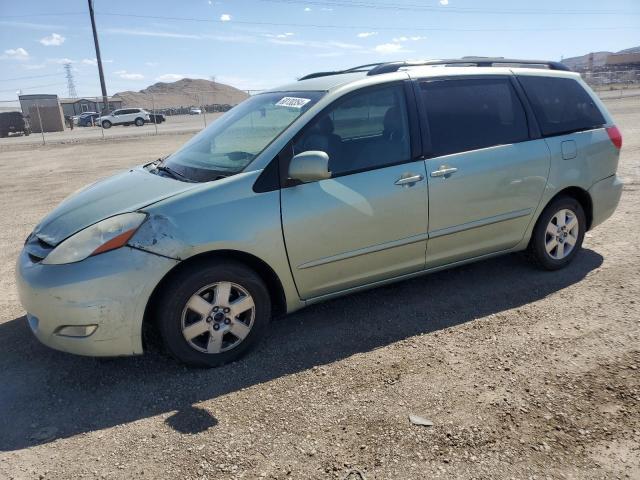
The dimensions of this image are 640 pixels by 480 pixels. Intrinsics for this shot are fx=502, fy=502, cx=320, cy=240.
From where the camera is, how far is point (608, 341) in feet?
11.1

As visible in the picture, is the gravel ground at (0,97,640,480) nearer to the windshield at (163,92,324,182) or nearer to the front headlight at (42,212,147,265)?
the front headlight at (42,212,147,265)

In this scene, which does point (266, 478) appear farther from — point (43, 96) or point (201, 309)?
point (43, 96)

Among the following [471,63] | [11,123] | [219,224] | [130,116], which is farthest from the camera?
[130,116]

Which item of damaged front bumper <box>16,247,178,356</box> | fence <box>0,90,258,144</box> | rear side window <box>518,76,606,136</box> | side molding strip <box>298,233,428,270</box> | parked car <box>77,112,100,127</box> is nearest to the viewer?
damaged front bumper <box>16,247,178,356</box>

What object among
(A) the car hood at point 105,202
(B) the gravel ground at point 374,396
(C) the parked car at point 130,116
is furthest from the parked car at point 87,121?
(A) the car hood at point 105,202

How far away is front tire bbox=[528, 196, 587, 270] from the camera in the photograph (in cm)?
444

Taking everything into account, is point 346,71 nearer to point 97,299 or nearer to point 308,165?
point 308,165

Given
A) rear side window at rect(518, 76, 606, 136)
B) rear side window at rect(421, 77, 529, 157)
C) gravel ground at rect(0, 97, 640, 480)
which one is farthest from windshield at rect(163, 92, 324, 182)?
rear side window at rect(518, 76, 606, 136)

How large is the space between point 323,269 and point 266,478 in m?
1.49

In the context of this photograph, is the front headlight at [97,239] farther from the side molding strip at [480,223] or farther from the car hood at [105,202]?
the side molding strip at [480,223]

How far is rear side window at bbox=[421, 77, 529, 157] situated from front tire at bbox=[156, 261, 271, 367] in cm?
174

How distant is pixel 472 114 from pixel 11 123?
3693 centimetres

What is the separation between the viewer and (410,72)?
390cm

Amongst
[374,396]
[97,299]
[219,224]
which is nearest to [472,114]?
[219,224]
